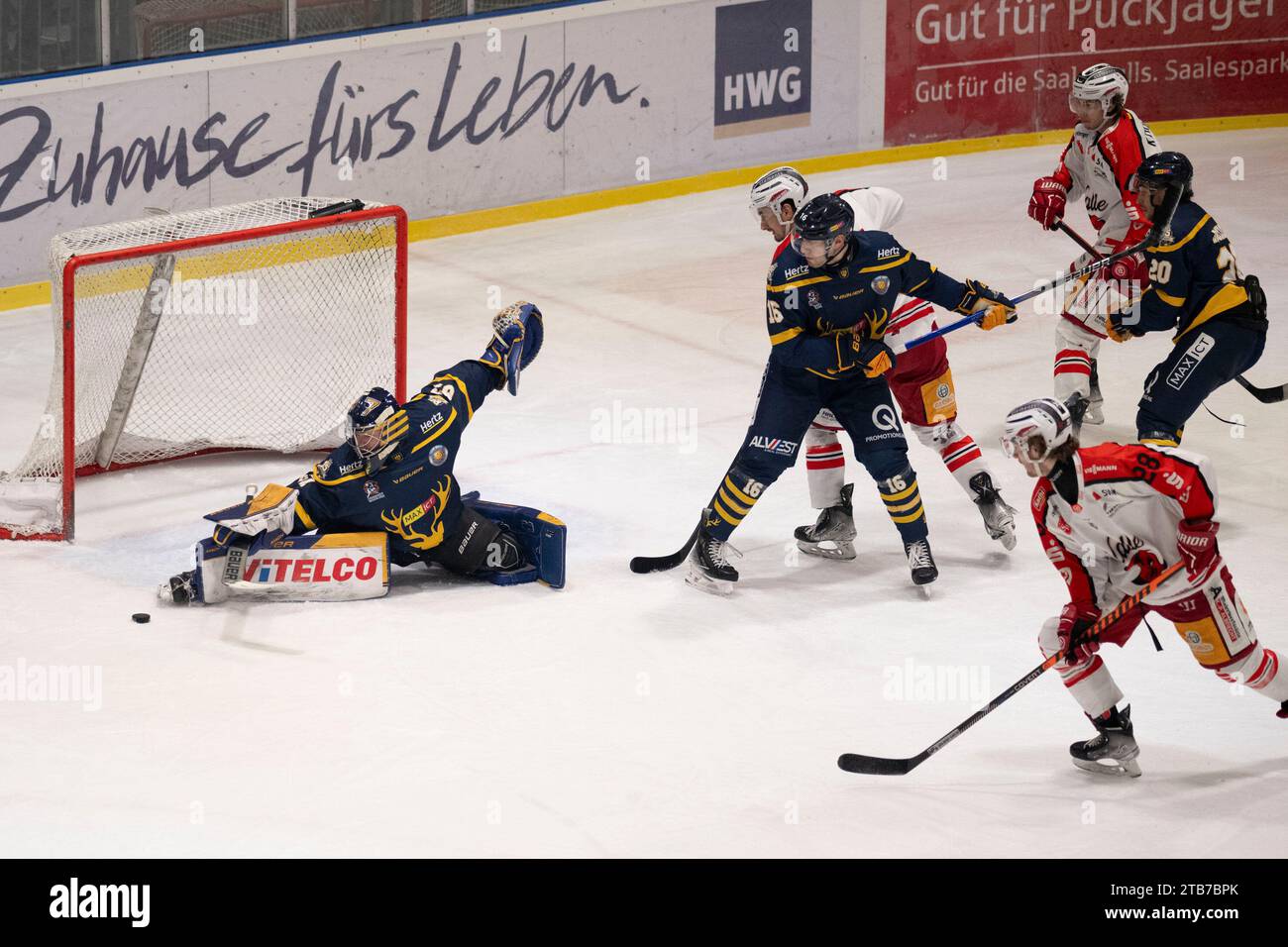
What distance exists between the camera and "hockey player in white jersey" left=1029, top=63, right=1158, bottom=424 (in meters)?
7.39

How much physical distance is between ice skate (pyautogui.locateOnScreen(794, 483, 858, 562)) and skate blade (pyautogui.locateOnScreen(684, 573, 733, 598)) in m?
0.51

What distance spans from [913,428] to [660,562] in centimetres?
99

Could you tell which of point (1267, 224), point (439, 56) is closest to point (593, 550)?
point (439, 56)

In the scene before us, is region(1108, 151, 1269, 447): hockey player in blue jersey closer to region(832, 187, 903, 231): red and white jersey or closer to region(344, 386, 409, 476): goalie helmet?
region(832, 187, 903, 231): red and white jersey

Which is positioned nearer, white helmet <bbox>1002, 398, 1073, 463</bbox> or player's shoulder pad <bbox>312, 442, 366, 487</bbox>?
white helmet <bbox>1002, 398, 1073, 463</bbox>

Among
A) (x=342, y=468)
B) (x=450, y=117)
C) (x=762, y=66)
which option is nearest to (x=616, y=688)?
(x=342, y=468)

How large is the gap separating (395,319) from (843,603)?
2332 mm

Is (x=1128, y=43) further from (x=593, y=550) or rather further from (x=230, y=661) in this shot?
(x=230, y=661)

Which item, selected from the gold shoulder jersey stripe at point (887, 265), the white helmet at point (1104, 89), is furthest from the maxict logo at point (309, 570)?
the white helmet at point (1104, 89)

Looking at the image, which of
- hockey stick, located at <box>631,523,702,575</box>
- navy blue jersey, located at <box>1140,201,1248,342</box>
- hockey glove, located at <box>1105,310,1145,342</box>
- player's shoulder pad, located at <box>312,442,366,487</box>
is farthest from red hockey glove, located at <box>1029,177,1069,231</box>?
player's shoulder pad, located at <box>312,442,366,487</box>

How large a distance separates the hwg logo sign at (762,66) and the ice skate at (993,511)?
17.1ft

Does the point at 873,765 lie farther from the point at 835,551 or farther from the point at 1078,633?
the point at 835,551

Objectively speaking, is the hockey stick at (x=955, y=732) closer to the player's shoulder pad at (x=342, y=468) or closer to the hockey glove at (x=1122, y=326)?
the player's shoulder pad at (x=342, y=468)

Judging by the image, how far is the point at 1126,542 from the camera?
488 centimetres
